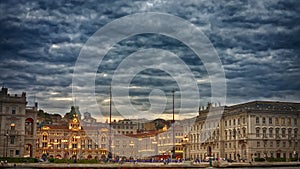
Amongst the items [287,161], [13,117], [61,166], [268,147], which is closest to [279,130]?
[268,147]

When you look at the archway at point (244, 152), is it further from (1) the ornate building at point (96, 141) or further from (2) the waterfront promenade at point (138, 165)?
(1) the ornate building at point (96, 141)

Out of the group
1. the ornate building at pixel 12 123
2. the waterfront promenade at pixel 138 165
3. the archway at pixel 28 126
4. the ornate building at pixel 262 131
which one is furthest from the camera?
the archway at pixel 28 126

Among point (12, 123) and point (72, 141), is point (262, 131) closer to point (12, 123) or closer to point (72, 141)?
point (12, 123)

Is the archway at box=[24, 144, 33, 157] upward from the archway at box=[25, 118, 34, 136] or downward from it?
downward

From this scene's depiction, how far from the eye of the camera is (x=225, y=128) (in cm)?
11488

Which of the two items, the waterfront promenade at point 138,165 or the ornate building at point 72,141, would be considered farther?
the ornate building at point 72,141

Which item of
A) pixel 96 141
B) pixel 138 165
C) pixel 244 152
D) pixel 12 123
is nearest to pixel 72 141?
pixel 96 141

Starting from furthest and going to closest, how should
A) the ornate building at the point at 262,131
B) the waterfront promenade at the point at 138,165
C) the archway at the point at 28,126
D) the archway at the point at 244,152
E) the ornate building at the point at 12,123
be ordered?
the archway at the point at 28,126 → the archway at the point at 244,152 → the ornate building at the point at 262,131 → the ornate building at the point at 12,123 → the waterfront promenade at the point at 138,165

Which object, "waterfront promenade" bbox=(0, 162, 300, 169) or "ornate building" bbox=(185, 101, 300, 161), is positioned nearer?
"waterfront promenade" bbox=(0, 162, 300, 169)

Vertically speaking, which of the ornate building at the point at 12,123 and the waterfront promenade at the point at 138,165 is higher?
the ornate building at the point at 12,123

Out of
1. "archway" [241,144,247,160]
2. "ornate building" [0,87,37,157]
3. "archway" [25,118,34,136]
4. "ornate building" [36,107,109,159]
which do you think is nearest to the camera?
"ornate building" [0,87,37,157]

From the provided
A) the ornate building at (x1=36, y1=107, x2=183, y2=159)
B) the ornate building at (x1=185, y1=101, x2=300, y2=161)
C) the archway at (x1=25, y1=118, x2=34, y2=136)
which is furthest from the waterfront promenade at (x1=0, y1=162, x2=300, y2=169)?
the ornate building at (x1=36, y1=107, x2=183, y2=159)

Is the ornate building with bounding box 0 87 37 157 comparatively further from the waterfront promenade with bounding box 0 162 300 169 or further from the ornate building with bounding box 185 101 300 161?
the ornate building with bounding box 185 101 300 161

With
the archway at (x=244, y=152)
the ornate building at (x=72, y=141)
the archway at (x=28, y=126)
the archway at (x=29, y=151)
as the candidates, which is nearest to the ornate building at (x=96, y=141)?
the ornate building at (x=72, y=141)
